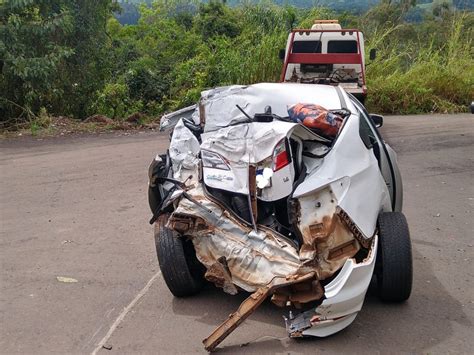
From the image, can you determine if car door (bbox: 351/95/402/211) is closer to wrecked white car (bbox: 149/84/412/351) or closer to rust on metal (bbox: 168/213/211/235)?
wrecked white car (bbox: 149/84/412/351)

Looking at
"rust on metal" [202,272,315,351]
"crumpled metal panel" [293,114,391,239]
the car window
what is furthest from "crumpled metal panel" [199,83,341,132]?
"rust on metal" [202,272,315,351]

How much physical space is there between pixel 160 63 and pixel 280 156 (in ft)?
50.2

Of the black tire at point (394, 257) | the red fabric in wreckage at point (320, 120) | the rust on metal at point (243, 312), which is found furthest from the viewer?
the red fabric in wreckage at point (320, 120)

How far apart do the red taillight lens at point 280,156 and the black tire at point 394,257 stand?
0.89m

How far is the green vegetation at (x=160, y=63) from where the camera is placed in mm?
14594

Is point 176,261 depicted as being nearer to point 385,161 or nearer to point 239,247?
point 239,247

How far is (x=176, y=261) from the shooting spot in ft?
16.0

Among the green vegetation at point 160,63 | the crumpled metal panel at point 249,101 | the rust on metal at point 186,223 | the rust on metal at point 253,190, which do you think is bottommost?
the green vegetation at point 160,63

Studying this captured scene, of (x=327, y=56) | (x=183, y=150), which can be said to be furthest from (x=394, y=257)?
(x=327, y=56)

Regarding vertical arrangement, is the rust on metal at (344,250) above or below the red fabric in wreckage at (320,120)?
below

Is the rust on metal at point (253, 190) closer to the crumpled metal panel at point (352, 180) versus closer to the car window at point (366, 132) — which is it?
the crumpled metal panel at point (352, 180)

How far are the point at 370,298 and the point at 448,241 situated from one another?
1953mm

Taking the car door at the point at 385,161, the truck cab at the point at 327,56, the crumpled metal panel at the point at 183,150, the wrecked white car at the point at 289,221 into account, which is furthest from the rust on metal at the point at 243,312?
the truck cab at the point at 327,56

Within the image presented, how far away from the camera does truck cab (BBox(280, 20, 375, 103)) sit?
14281 millimetres
